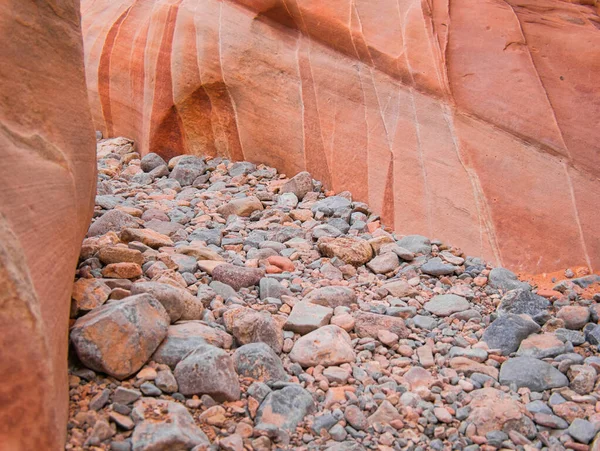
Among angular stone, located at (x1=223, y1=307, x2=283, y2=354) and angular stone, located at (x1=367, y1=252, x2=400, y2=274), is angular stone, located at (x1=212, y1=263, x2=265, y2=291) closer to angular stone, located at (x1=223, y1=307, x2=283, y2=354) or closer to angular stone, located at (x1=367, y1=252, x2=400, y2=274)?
angular stone, located at (x1=223, y1=307, x2=283, y2=354)

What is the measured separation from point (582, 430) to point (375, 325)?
3.28 ft

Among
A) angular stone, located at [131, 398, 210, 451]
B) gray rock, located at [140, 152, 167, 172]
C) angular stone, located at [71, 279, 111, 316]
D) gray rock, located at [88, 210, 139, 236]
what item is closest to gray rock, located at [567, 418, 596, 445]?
angular stone, located at [131, 398, 210, 451]

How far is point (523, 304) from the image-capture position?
3.11m

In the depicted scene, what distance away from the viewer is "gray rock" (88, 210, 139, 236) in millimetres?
3481

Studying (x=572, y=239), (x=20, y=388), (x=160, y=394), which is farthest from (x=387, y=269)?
(x=20, y=388)

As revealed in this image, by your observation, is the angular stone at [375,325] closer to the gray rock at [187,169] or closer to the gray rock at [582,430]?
the gray rock at [582,430]

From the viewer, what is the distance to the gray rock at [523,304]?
3082 millimetres

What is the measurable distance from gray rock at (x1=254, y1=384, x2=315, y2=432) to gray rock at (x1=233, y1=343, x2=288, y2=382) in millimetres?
114

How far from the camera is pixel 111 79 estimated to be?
6371 mm

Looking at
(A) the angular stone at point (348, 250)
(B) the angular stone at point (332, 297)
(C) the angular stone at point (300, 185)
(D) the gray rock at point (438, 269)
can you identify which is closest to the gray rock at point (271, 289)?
(B) the angular stone at point (332, 297)

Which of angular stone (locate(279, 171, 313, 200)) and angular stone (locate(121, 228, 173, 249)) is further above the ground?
angular stone (locate(121, 228, 173, 249))

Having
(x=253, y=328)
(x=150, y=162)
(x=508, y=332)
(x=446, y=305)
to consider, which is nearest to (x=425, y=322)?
(x=446, y=305)

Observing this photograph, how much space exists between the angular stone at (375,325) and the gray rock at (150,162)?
3414mm

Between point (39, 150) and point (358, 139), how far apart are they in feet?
9.86
